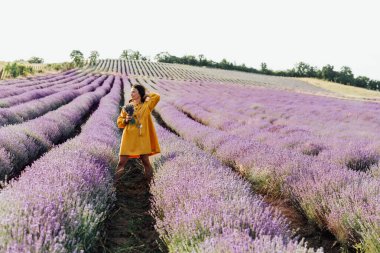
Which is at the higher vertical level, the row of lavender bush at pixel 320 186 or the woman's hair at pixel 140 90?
the woman's hair at pixel 140 90

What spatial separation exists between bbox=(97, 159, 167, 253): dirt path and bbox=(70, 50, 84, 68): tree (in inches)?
2278

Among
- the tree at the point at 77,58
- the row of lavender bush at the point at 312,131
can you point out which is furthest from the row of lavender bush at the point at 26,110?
the tree at the point at 77,58

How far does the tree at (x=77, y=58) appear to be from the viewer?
60188mm

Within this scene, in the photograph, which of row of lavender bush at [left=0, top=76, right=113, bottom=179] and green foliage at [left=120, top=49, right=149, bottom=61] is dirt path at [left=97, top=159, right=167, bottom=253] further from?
green foliage at [left=120, top=49, right=149, bottom=61]

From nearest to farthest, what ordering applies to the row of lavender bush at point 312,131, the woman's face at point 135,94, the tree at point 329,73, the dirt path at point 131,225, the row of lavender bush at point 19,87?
the dirt path at point 131,225, the woman's face at point 135,94, the row of lavender bush at point 312,131, the row of lavender bush at point 19,87, the tree at point 329,73

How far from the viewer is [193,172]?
3.74 metres

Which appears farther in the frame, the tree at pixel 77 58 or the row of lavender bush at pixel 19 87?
the tree at pixel 77 58

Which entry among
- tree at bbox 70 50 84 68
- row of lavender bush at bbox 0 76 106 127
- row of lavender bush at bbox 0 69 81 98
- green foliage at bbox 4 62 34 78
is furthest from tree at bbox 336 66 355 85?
row of lavender bush at bbox 0 76 106 127

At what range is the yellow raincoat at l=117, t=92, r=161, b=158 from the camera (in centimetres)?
493

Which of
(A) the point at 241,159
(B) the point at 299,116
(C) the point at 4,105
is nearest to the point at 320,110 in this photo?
(B) the point at 299,116

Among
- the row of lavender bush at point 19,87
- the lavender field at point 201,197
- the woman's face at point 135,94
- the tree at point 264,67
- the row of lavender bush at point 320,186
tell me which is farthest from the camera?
the tree at point 264,67

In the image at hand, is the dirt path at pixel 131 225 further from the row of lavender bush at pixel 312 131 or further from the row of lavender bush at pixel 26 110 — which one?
the row of lavender bush at pixel 26 110

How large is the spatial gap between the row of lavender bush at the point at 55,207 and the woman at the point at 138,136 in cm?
77

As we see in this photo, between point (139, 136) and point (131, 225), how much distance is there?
1.52 meters
